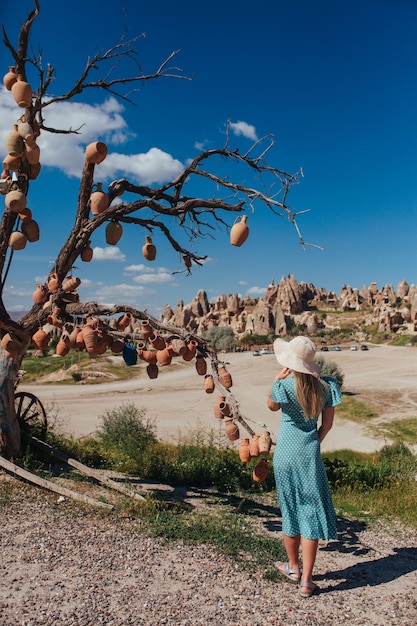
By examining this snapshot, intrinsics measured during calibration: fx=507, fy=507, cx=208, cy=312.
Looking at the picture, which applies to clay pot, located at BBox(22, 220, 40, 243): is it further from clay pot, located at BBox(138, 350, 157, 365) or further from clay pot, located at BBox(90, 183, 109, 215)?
clay pot, located at BBox(138, 350, 157, 365)

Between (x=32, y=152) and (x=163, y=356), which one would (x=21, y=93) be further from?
(x=163, y=356)

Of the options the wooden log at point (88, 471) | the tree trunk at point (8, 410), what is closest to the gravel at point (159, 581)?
the wooden log at point (88, 471)

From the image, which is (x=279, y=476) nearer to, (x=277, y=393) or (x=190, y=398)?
(x=277, y=393)

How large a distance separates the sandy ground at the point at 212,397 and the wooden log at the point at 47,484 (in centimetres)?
551

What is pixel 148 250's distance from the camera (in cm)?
656

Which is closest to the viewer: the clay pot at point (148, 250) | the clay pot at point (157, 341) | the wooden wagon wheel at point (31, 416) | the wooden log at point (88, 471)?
the clay pot at point (157, 341)

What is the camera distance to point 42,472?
6.90m

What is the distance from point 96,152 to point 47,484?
398 centimetres

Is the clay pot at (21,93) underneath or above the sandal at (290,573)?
above

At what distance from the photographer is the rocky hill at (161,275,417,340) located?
66625 mm

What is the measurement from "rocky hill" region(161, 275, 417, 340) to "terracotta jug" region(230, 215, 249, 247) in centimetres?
5780

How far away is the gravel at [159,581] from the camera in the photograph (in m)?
3.85

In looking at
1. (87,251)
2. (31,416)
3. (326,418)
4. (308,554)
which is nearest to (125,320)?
(87,251)

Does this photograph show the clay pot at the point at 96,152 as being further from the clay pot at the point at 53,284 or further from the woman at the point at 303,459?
the woman at the point at 303,459
